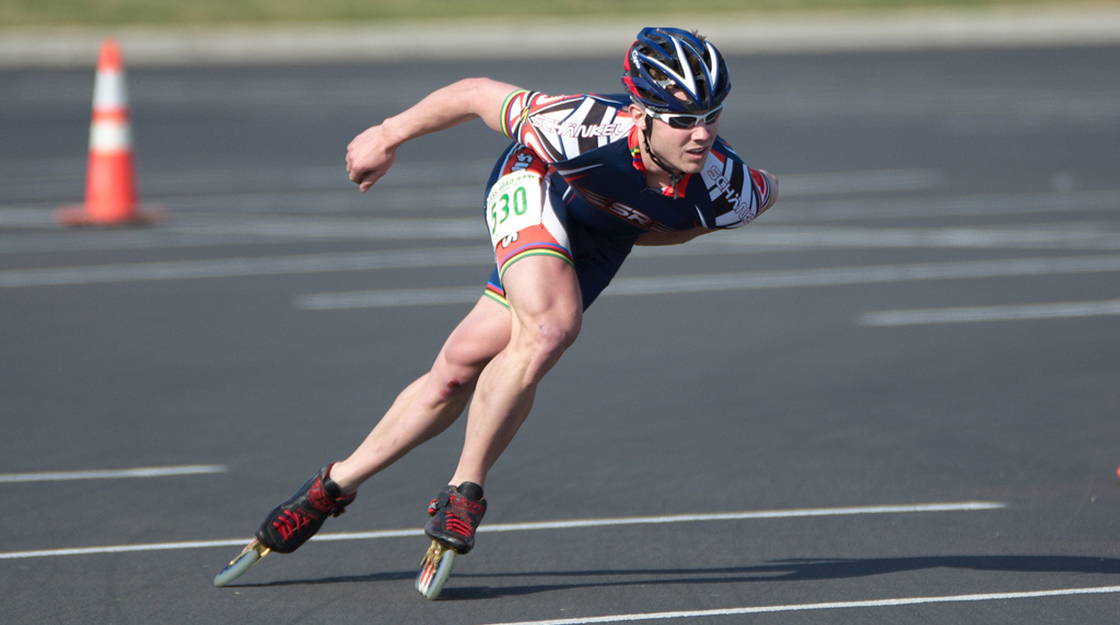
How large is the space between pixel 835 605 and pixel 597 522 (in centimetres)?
121

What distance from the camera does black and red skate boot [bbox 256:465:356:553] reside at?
4504mm

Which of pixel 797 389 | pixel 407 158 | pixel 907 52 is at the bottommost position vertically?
pixel 907 52

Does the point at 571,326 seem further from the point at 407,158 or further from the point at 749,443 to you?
the point at 407,158

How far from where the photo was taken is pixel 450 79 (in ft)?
77.4

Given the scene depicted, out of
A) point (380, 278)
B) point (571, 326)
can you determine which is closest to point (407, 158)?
point (380, 278)

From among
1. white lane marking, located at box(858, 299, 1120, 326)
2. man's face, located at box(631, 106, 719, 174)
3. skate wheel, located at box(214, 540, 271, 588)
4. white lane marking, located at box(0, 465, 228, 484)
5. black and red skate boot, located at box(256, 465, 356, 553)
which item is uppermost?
man's face, located at box(631, 106, 719, 174)

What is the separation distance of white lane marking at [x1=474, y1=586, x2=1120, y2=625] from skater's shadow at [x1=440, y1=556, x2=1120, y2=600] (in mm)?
215

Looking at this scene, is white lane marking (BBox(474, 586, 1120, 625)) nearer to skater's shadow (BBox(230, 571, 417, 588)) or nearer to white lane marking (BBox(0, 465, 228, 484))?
skater's shadow (BBox(230, 571, 417, 588))

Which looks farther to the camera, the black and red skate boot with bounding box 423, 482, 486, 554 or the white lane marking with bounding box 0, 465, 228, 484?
the white lane marking with bounding box 0, 465, 228, 484

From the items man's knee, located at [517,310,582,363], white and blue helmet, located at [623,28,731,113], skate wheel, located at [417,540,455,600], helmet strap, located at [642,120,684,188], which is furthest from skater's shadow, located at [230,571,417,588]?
white and blue helmet, located at [623,28,731,113]

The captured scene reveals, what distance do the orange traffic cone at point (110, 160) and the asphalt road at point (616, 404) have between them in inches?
12.1

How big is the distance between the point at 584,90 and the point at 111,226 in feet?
34.8

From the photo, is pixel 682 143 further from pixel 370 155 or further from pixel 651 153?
pixel 370 155

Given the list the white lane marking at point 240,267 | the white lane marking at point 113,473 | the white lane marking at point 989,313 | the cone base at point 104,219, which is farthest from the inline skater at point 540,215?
the cone base at point 104,219
